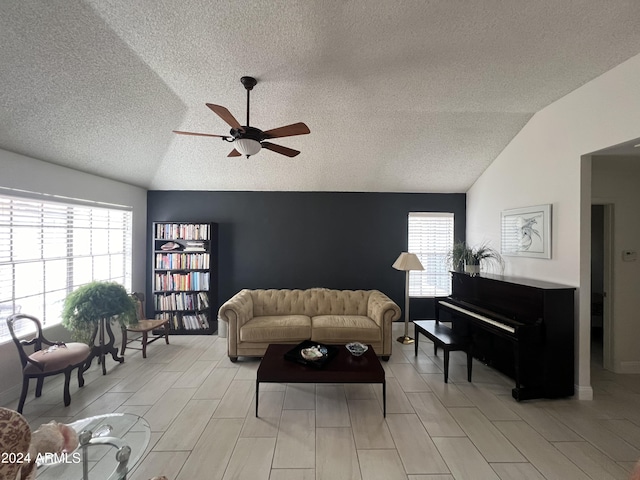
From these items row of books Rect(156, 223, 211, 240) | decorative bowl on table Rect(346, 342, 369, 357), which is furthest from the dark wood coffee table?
row of books Rect(156, 223, 211, 240)

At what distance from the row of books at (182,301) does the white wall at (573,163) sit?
4.80m

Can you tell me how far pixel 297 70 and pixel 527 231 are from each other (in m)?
3.29

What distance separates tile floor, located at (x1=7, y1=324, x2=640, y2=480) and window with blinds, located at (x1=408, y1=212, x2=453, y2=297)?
1.87 metres

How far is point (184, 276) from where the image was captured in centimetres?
465

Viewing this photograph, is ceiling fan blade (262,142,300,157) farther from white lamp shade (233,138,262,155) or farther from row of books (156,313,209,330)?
row of books (156,313,209,330)

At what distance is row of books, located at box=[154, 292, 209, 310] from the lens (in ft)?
15.3

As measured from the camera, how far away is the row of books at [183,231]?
4.70 meters

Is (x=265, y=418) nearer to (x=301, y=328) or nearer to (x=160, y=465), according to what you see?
(x=160, y=465)

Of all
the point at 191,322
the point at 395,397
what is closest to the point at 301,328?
the point at 395,397

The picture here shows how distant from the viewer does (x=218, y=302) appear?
16.5 ft

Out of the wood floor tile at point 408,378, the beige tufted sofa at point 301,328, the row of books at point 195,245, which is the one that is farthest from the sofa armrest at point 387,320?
the row of books at point 195,245

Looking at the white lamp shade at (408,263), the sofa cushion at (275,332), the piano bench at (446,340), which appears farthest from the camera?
the white lamp shade at (408,263)

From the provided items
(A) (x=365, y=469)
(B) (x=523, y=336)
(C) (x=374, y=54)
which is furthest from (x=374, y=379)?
(C) (x=374, y=54)

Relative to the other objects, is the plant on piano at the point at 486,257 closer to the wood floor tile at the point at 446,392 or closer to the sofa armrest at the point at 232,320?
the wood floor tile at the point at 446,392
